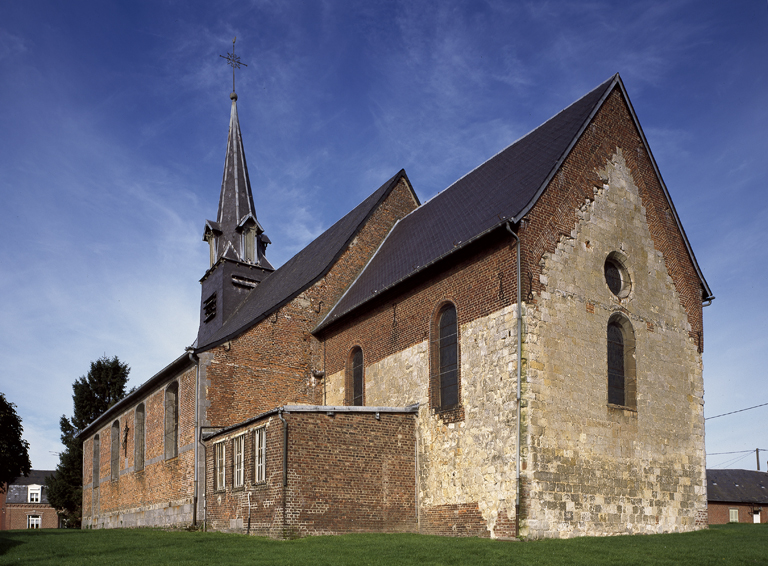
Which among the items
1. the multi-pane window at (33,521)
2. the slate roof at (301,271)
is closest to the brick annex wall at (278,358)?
the slate roof at (301,271)

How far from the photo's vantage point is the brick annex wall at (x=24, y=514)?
69.1 metres

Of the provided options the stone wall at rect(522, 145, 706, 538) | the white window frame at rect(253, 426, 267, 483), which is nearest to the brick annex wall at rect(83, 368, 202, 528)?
the white window frame at rect(253, 426, 267, 483)

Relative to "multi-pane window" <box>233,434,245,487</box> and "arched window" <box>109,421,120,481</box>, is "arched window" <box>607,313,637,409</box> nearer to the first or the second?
"multi-pane window" <box>233,434,245,487</box>

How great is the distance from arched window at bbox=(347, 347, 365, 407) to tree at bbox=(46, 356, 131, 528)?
27.6 m

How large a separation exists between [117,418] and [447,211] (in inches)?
664

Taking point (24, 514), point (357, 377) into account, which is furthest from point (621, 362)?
point (24, 514)

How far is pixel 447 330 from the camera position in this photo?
17.7 metres

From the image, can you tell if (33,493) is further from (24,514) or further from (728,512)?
(728,512)

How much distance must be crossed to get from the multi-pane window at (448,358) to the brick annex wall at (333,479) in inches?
52.2

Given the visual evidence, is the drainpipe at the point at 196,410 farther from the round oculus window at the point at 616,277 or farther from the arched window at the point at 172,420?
the round oculus window at the point at 616,277

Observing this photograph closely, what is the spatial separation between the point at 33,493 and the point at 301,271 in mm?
58627

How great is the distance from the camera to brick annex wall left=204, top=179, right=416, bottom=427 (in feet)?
69.1

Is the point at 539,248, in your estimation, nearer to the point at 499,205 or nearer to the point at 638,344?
the point at 499,205

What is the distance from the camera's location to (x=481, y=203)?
18953mm
